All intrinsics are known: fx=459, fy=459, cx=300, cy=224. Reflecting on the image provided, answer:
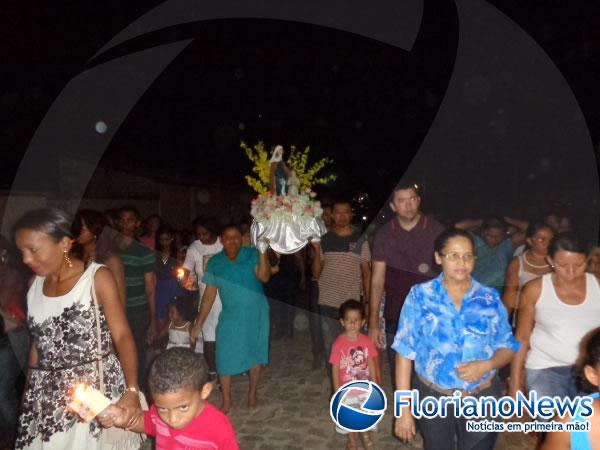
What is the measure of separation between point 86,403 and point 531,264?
14.0 feet

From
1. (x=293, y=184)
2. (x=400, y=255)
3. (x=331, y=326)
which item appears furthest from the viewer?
(x=293, y=184)

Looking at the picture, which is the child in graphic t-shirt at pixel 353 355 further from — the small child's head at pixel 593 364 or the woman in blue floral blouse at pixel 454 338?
the small child's head at pixel 593 364

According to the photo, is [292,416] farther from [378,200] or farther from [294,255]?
[378,200]

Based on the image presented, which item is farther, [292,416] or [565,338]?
[292,416]

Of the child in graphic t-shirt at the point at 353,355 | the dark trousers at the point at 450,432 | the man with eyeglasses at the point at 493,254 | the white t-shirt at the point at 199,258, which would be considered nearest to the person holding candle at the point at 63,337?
the dark trousers at the point at 450,432

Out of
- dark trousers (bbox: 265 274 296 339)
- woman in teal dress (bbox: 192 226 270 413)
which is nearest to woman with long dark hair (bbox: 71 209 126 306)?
woman in teal dress (bbox: 192 226 270 413)

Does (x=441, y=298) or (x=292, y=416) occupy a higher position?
(x=441, y=298)

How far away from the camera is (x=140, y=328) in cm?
560

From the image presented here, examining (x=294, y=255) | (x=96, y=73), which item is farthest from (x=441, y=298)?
(x=96, y=73)

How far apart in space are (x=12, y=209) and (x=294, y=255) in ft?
18.5

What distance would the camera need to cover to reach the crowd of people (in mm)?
2750

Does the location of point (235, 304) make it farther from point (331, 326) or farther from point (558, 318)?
point (558, 318)

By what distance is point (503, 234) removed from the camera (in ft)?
20.4

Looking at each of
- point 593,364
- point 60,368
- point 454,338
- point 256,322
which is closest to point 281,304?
point 256,322
